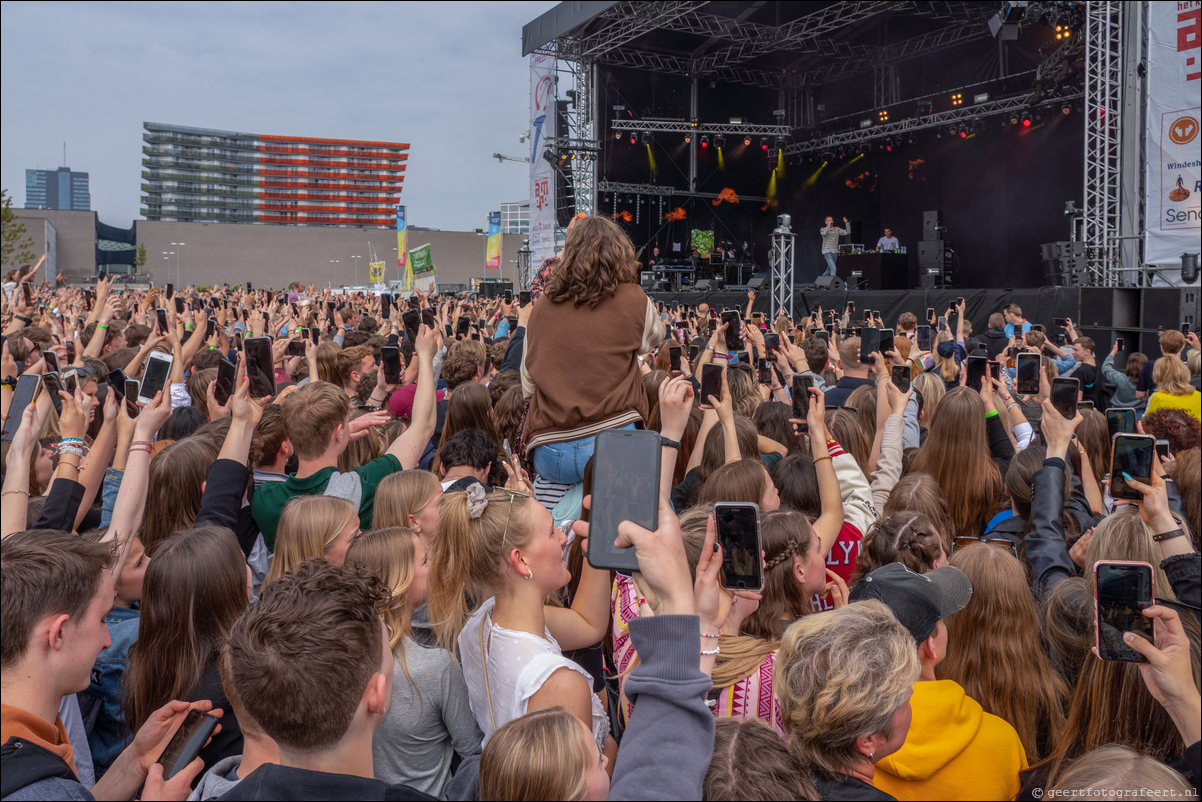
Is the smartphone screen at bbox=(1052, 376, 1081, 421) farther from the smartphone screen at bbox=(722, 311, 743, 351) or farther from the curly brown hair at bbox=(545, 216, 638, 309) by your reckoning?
the smartphone screen at bbox=(722, 311, 743, 351)

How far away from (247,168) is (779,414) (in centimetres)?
11649

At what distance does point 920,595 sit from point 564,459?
1360 millimetres

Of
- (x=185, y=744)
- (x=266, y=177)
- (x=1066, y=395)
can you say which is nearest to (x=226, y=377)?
(x=185, y=744)

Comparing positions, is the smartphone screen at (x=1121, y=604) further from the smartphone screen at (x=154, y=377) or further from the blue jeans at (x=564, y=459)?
the smartphone screen at (x=154, y=377)

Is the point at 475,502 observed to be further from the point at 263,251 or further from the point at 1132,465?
the point at 263,251

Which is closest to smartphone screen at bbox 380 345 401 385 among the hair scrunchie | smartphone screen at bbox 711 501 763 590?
the hair scrunchie

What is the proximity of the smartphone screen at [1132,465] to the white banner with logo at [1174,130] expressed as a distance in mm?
10452

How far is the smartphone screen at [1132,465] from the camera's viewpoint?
2250mm

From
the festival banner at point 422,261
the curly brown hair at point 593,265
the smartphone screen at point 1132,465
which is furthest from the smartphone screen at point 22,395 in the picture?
the festival banner at point 422,261

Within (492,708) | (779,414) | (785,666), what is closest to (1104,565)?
(785,666)

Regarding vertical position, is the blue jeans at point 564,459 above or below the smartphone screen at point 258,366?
below

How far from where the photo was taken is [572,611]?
83.7 inches

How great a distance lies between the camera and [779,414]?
4.38 meters

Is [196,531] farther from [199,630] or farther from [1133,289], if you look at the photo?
[1133,289]
